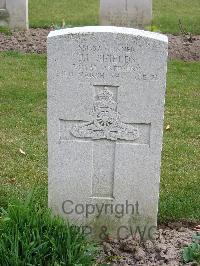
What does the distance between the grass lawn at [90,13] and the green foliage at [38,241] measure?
26.6 ft

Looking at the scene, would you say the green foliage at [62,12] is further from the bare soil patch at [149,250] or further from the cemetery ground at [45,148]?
the bare soil patch at [149,250]

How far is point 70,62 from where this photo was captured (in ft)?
12.8

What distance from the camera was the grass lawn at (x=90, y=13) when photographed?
471 inches

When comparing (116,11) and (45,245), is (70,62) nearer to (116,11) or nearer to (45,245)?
(45,245)

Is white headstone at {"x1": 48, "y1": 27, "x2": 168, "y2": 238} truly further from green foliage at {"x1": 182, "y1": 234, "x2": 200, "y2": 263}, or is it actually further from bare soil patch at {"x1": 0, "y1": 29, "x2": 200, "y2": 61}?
bare soil patch at {"x1": 0, "y1": 29, "x2": 200, "y2": 61}

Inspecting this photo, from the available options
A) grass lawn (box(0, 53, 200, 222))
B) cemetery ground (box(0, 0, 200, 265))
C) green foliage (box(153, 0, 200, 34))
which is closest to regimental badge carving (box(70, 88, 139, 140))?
cemetery ground (box(0, 0, 200, 265))

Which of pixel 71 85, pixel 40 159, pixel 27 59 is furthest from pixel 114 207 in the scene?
pixel 27 59

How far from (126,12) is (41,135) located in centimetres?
529

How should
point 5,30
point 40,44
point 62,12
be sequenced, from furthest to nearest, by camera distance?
1. point 62,12
2. point 5,30
3. point 40,44

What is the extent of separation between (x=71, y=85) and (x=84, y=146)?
43 centimetres

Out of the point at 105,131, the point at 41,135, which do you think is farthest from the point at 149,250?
the point at 41,135

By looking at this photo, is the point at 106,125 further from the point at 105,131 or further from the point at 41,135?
the point at 41,135

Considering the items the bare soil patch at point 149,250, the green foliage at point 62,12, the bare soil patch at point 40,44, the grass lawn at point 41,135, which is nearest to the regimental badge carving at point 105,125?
the bare soil patch at point 149,250

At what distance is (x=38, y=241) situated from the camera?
3.62 meters
